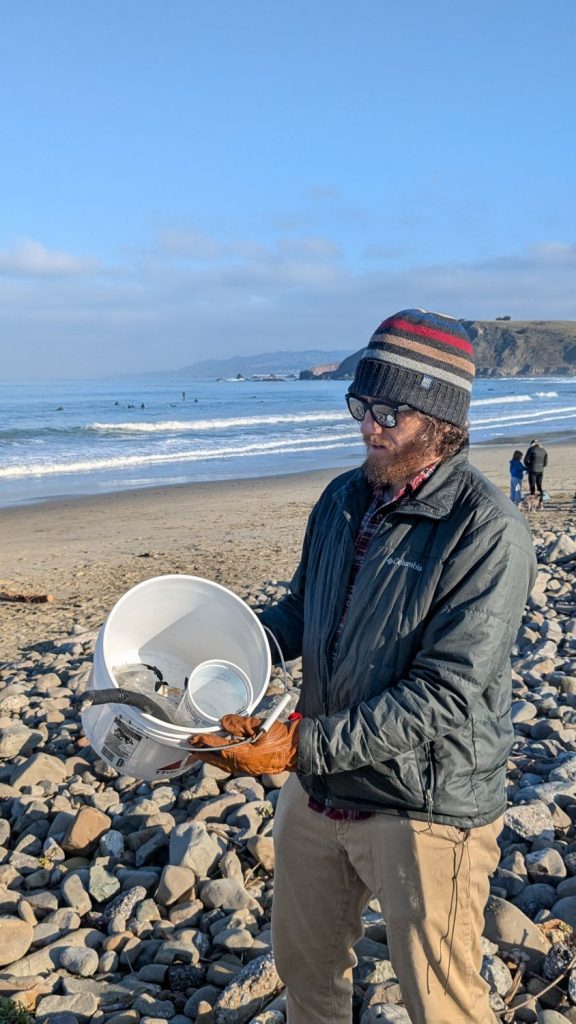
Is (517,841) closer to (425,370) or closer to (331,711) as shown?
(331,711)

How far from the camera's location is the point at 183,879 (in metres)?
3.64

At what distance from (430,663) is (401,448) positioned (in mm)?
624

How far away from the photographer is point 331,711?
8.00 ft

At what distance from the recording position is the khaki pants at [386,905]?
2209 millimetres

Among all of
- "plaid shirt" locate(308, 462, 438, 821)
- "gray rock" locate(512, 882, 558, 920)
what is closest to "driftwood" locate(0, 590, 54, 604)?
"gray rock" locate(512, 882, 558, 920)

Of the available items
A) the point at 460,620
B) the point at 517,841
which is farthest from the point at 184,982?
the point at 460,620

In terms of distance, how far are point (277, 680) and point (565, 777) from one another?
238 cm

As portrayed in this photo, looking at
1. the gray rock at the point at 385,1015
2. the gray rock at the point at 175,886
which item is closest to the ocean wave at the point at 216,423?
the gray rock at the point at 175,886

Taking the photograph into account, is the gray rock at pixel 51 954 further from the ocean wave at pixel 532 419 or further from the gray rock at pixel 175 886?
the ocean wave at pixel 532 419

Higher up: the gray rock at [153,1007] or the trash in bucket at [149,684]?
the trash in bucket at [149,684]

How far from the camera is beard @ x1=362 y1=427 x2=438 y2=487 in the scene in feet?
7.93

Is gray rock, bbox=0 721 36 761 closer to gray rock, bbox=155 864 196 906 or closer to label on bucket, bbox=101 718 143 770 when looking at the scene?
gray rock, bbox=155 864 196 906

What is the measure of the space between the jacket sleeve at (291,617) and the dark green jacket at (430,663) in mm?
366

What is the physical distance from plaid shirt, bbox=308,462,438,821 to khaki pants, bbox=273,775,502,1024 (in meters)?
0.03
